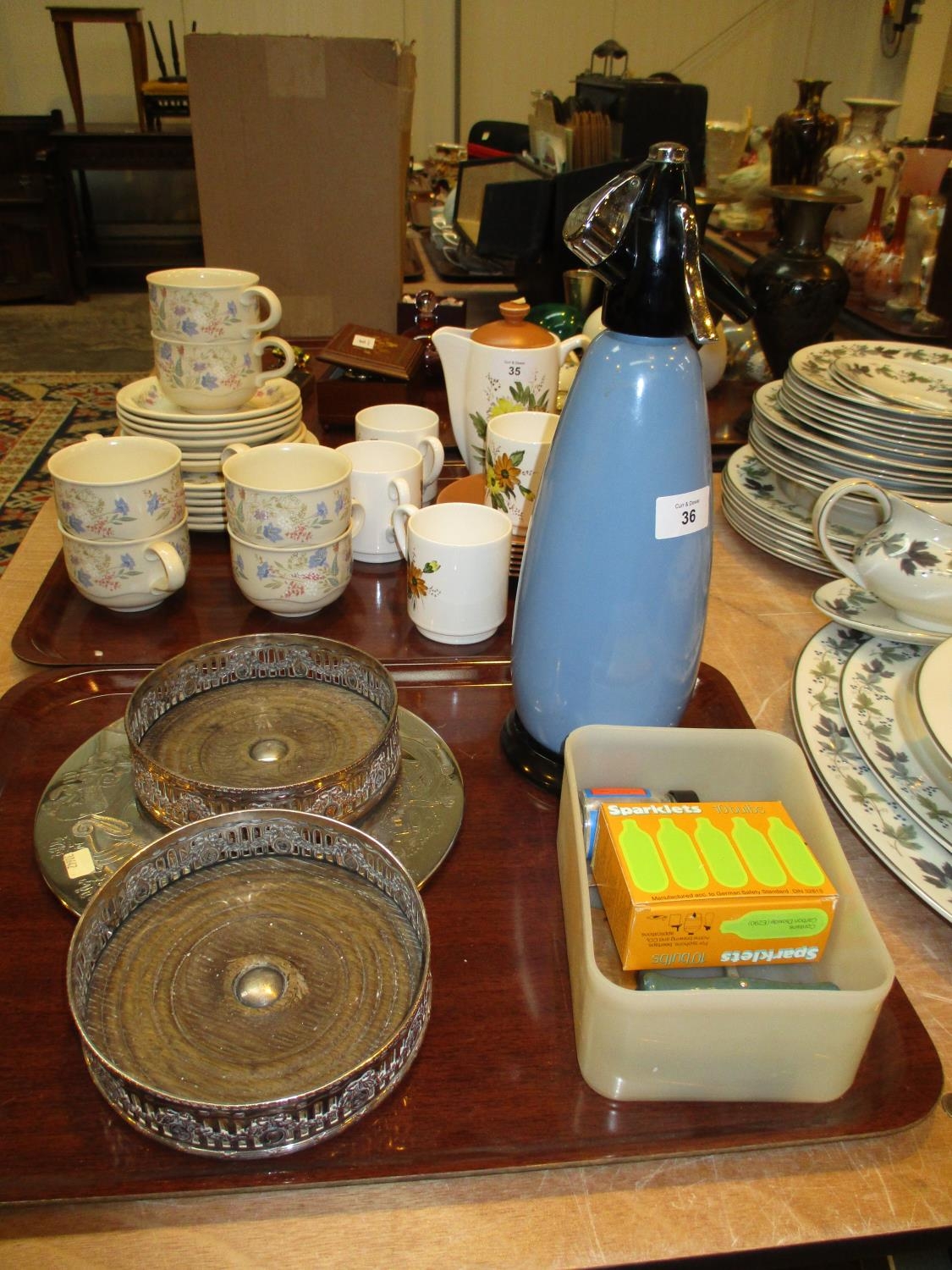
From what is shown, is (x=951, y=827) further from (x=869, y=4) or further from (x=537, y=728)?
(x=869, y=4)

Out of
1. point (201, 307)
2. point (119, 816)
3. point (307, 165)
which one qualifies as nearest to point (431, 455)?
point (201, 307)

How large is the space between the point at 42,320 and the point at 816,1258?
13.0 ft

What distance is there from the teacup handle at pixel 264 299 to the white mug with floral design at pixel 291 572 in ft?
0.80

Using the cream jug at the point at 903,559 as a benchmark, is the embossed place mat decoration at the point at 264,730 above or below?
below

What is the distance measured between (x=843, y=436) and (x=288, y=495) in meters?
0.51

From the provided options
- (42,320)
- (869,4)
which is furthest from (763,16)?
(42,320)

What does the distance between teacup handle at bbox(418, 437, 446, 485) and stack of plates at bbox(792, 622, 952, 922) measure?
39 centimetres

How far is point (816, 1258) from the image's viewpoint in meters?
0.37

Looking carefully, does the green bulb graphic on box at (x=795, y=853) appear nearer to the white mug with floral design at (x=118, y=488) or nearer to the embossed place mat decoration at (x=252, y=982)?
the embossed place mat decoration at (x=252, y=982)

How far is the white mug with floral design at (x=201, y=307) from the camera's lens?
32.1 inches

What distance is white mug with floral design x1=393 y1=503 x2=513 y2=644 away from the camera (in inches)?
26.7

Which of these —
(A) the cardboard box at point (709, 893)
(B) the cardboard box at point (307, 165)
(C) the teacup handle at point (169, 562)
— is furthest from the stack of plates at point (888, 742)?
(B) the cardboard box at point (307, 165)

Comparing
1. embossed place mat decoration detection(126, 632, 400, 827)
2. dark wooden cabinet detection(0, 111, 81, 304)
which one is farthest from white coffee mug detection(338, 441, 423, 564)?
dark wooden cabinet detection(0, 111, 81, 304)

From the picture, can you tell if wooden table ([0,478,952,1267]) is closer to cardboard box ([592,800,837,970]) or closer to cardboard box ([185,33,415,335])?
cardboard box ([592,800,837,970])
